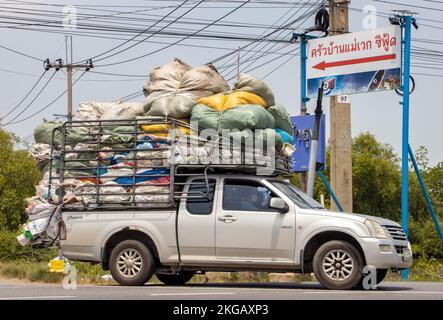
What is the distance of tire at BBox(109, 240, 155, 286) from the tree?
2044 centimetres

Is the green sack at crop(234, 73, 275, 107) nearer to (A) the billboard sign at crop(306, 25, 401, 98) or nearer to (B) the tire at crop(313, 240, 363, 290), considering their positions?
(B) the tire at crop(313, 240, 363, 290)

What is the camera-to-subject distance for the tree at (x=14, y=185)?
34688 mm

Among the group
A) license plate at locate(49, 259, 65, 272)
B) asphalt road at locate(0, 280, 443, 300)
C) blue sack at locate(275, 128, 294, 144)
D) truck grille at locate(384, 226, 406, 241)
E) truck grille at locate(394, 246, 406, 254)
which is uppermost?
blue sack at locate(275, 128, 294, 144)

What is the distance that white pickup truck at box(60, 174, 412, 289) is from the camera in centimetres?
1277

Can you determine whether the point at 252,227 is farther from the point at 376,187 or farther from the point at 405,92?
the point at 376,187

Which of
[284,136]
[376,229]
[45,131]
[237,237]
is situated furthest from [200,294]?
[45,131]

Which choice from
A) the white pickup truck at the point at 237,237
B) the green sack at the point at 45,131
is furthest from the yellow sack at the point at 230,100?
the green sack at the point at 45,131

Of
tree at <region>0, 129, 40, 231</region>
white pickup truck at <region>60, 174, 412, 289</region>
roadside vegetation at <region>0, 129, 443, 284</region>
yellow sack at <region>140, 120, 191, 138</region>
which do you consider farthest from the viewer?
tree at <region>0, 129, 40, 231</region>

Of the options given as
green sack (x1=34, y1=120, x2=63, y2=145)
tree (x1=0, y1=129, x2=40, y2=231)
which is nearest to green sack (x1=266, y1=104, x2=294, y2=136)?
green sack (x1=34, y1=120, x2=63, y2=145)

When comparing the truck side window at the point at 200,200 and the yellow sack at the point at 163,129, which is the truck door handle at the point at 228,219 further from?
the yellow sack at the point at 163,129

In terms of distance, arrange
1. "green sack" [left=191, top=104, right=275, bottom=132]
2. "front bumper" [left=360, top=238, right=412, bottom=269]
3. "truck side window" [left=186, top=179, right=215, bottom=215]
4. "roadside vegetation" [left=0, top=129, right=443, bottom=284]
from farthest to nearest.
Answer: "roadside vegetation" [left=0, top=129, right=443, bottom=284], "green sack" [left=191, top=104, right=275, bottom=132], "truck side window" [left=186, top=179, right=215, bottom=215], "front bumper" [left=360, top=238, right=412, bottom=269]

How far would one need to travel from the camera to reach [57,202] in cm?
1446

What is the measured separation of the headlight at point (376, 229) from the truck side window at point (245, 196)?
4.95 ft

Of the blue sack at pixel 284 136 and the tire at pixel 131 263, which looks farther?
the blue sack at pixel 284 136
